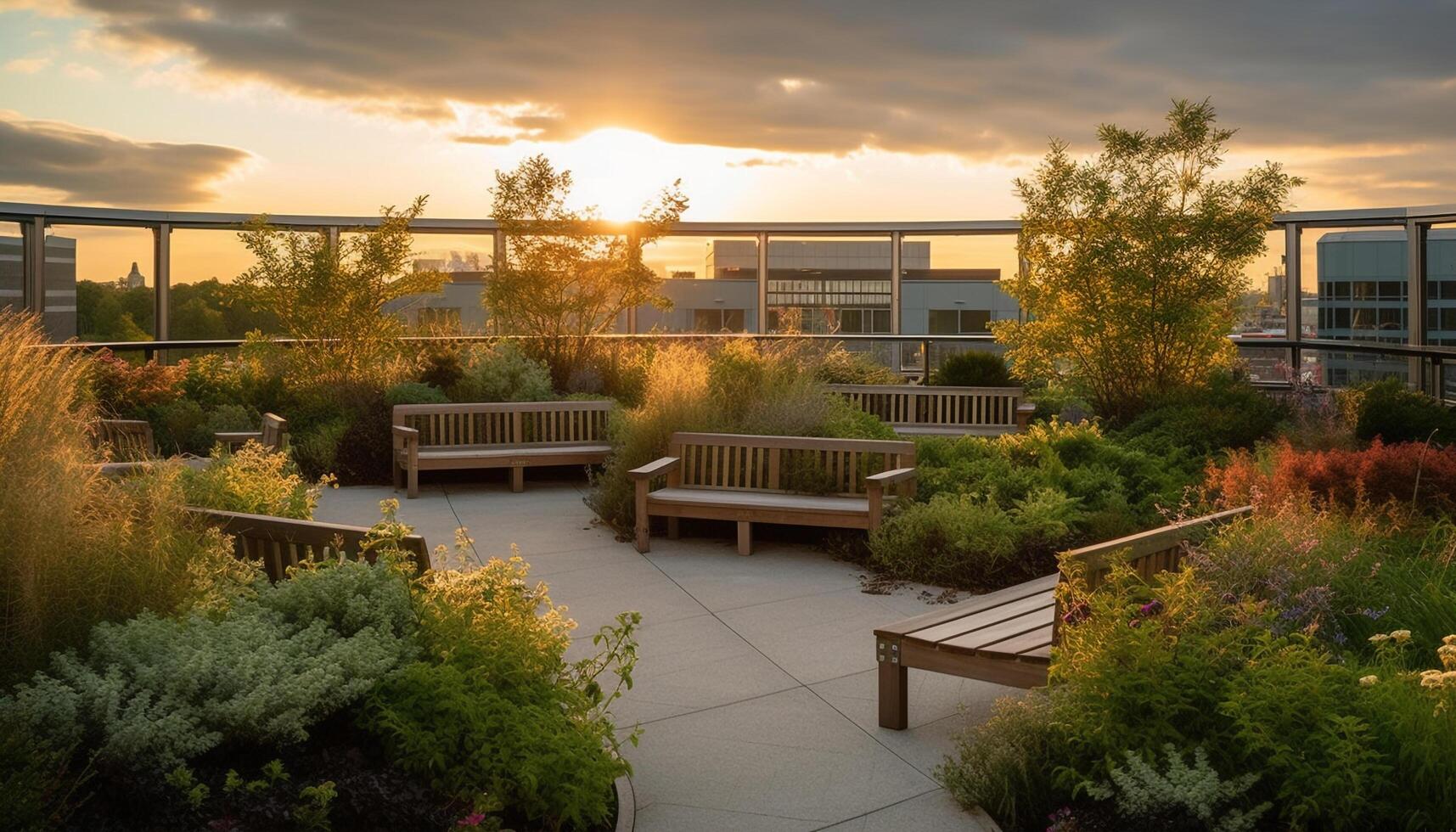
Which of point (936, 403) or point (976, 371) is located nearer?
point (936, 403)

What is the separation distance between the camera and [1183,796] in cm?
290

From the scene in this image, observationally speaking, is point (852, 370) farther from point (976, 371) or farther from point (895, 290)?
point (895, 290)

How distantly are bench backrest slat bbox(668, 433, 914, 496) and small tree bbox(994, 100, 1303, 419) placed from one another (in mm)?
4151

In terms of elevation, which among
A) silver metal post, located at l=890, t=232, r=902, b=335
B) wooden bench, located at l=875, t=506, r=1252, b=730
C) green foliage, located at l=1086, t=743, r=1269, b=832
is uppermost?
silver metal post, located at l=890, t=232, r=902, b=335

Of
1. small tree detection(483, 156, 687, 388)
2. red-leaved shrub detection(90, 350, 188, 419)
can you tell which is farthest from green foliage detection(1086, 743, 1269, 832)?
small tree detection(483, 156, 687, 388)

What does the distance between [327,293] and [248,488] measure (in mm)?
6774

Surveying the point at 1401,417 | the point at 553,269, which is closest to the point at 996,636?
the point at 1401,417

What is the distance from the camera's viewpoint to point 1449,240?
38.5ft

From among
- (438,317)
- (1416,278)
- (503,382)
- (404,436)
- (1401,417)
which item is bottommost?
(404,436)

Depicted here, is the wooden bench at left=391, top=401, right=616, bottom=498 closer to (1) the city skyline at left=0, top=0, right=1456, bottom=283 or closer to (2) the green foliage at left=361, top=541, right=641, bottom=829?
(1) the city skyline at left=0, top=0, right=1456, bottom=283

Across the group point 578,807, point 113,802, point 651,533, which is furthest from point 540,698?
point 651,533

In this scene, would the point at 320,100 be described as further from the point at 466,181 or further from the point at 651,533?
the point at 651,533

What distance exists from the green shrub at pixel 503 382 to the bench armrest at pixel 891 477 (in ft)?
15.2

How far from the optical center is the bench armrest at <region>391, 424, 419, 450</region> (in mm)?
9148
